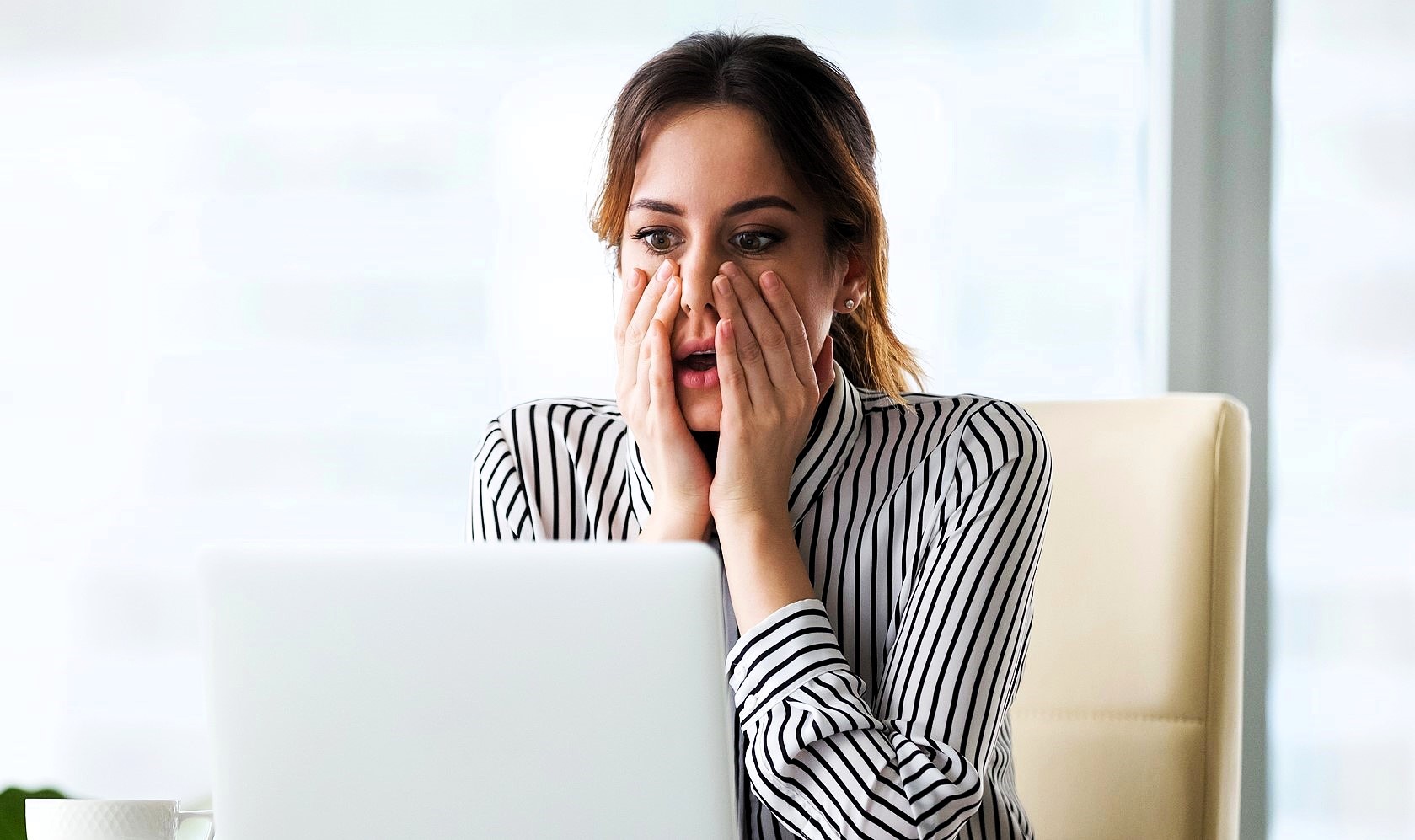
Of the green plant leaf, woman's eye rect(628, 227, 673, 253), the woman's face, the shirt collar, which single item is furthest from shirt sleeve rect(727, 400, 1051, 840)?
the green plant leaf

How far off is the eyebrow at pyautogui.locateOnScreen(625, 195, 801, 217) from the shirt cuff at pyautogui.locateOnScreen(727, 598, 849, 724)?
0.36 metres

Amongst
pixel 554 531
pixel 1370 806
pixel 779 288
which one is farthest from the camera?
pixel 1370 806

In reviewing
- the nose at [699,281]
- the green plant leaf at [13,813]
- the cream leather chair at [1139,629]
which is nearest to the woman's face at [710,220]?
the nose at [699,281]

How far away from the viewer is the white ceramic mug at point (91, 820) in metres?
0.82

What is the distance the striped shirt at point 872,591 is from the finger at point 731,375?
0.11 meters

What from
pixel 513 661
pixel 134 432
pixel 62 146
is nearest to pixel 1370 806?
pixel 513 661

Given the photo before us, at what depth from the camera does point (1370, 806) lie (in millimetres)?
1487

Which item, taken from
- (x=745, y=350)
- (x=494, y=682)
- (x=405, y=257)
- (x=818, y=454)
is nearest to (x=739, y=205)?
(x=745, y=350)

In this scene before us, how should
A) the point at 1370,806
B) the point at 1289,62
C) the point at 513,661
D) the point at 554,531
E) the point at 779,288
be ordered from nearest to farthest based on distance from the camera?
1. the point at 513,661
2. the point at 779,288
3. the point at 554,531
4. the point at 1370,806
5. the point at 1289,62

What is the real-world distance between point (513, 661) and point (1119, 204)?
1617 mm

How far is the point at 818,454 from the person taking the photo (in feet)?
3.79

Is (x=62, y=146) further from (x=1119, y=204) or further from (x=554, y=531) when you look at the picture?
(x=1119, y=204)

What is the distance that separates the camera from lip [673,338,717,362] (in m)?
1.09

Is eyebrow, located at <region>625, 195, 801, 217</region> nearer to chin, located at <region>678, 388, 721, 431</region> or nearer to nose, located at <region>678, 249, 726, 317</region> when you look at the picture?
nose, located at <region>678, 249, 726, 317</region>
